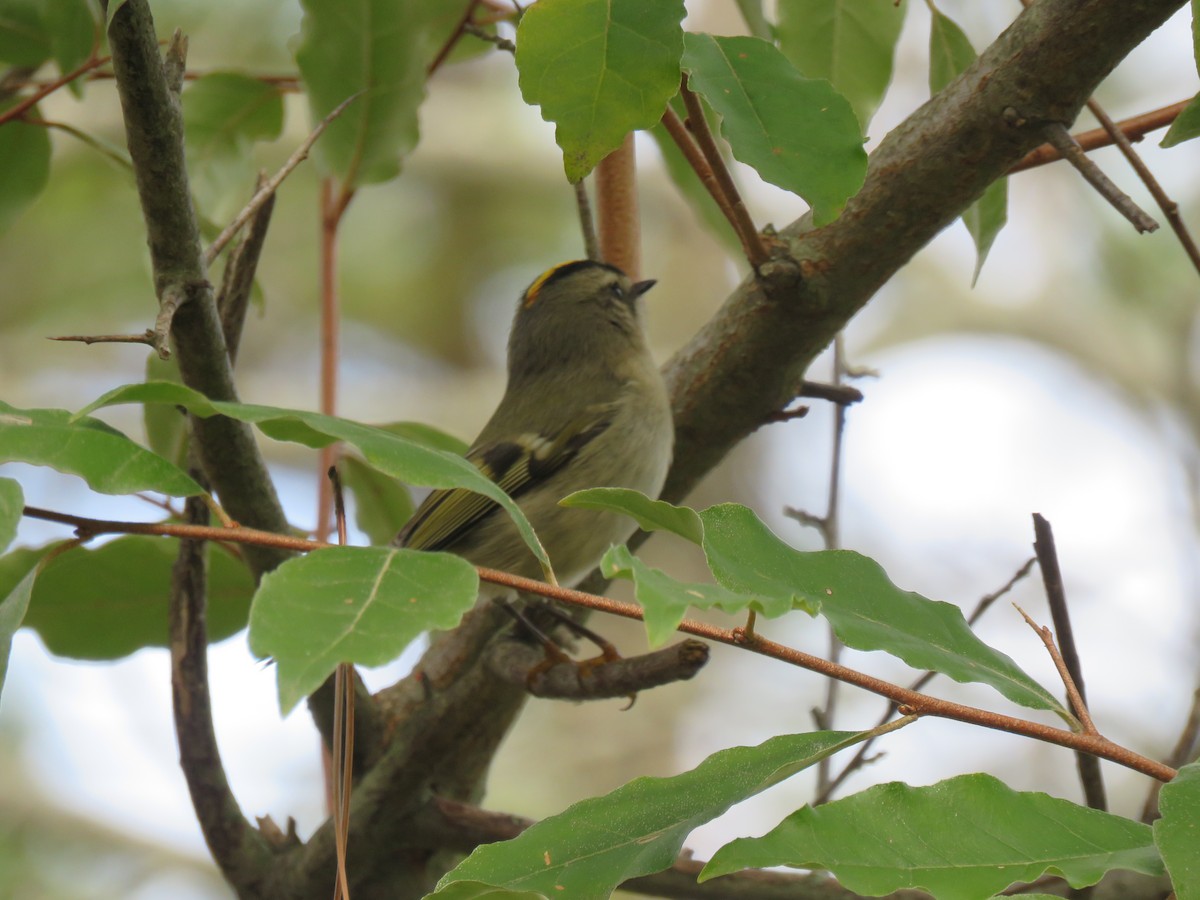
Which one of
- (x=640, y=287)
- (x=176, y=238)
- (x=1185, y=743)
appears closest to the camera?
(x=176, y=238)

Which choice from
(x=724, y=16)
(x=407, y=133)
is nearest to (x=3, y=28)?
(x=407, y=133)

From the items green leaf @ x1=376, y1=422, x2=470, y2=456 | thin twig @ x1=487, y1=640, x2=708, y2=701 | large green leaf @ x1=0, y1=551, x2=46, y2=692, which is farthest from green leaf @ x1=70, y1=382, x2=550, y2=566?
green leaf @ x1=376, y1=422, x2=470, y2=456

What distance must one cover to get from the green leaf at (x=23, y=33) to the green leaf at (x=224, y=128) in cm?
20

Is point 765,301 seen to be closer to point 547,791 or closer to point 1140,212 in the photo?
point 1140,212

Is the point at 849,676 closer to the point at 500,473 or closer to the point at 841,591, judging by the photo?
the point at 841,591

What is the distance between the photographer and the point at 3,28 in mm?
1253

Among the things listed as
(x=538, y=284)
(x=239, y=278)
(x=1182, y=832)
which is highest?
(x=538, y=284)

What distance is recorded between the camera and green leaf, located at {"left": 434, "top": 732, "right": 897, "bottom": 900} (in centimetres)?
66

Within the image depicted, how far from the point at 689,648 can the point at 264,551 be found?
0.44m

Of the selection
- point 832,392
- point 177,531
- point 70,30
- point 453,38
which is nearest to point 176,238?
point 177,531

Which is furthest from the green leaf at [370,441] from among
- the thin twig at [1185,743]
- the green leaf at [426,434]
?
the thin twig at [1185,743]

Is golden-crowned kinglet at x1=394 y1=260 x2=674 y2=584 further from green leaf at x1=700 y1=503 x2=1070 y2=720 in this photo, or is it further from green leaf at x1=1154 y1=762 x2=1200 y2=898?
green leaf at x1=1154 y1=762 x2=1200 y2=898

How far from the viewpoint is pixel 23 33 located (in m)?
1.25

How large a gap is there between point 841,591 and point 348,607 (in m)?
0.29
